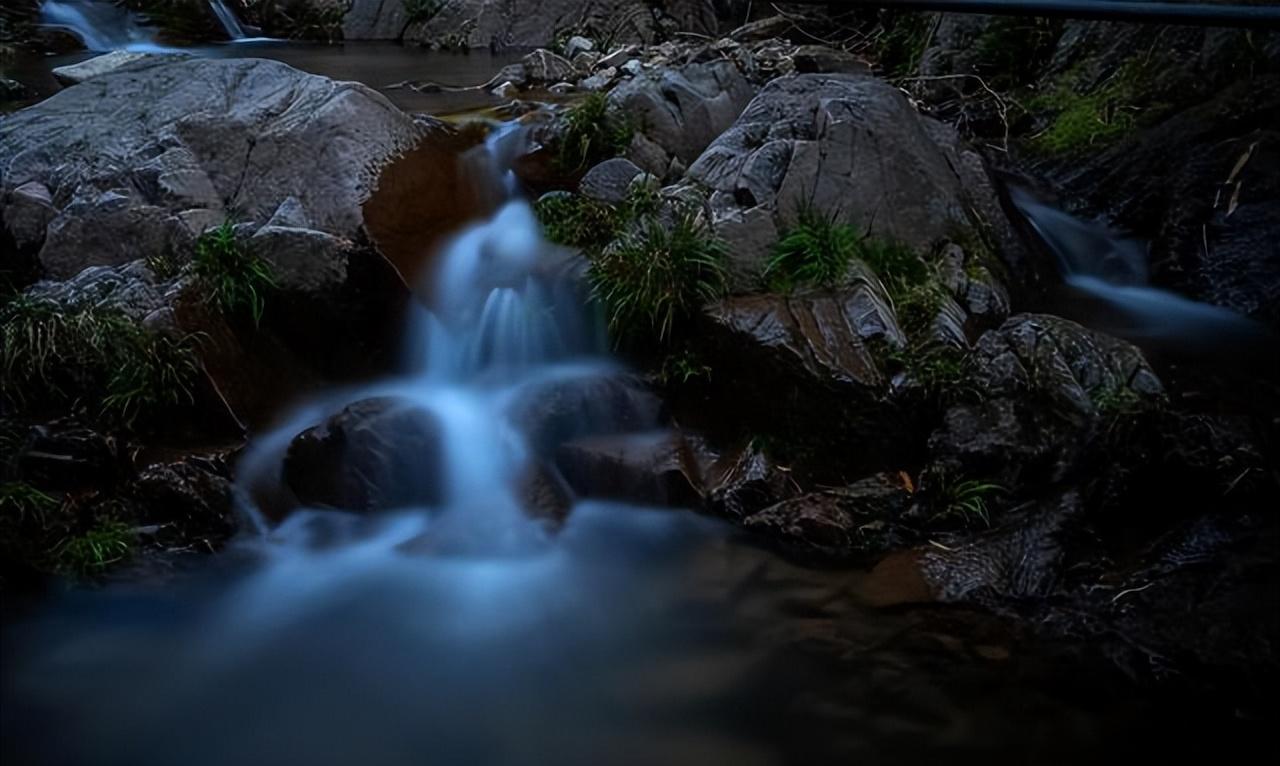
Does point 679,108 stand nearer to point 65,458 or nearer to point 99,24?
point 65,458

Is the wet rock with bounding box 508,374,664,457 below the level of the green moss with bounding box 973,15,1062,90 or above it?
below

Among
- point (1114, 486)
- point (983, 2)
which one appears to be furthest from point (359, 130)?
point (983, 2)

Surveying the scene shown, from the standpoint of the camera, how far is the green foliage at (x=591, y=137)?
6453 mm

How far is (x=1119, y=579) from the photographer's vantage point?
3.69 meters

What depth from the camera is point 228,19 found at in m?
15.9

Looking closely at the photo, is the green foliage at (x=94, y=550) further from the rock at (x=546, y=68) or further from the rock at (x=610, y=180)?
the rock at (x=546, y=68)

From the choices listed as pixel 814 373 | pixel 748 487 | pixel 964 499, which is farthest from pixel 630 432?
pixel 964 499

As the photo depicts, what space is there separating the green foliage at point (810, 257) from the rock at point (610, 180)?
1.27 meters

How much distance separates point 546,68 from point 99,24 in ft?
25.9

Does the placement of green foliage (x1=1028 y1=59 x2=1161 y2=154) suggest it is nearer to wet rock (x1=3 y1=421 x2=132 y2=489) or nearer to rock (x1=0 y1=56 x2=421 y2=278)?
rock (x1=0 y1=56 x2=421 y2=278)

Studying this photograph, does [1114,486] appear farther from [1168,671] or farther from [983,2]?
[983,2]

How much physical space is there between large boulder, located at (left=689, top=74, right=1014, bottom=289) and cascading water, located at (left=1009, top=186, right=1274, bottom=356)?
590 mm

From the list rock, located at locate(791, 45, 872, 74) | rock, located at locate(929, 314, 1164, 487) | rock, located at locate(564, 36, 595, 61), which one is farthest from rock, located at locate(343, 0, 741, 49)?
rock, located at locate(929, 314, 1164, 487)

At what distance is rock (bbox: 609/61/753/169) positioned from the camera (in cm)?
668
